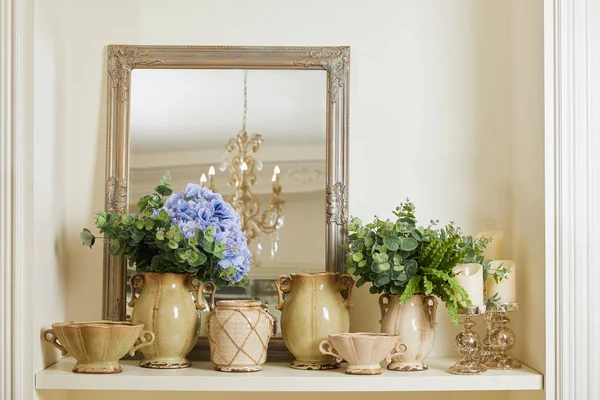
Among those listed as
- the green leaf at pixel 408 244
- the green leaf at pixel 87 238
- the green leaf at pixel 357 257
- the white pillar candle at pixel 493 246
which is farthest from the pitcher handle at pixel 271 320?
the white pillar candle at pixel 493 246

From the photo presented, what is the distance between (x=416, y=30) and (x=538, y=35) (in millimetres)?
368

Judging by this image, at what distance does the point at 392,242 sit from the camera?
6.02ft

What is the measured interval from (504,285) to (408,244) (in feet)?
0.89

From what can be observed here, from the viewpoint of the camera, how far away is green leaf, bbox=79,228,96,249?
1928mm

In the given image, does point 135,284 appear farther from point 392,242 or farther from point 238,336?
point 392,242

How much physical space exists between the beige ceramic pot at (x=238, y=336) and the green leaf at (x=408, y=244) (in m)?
0.36

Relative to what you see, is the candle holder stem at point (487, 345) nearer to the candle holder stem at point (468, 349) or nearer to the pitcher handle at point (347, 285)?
the candle holder stem at point (468, 349)

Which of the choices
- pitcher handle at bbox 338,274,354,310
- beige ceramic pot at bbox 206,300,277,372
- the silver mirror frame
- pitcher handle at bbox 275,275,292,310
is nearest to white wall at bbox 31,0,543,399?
the silver mirror frame

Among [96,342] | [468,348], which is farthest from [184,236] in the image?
[468,348]

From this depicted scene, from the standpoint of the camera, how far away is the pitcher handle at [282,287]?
1.90 metres

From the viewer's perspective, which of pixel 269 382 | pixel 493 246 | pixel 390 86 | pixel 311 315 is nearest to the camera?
pixel 269 382

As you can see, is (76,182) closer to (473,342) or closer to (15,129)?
(15,129)

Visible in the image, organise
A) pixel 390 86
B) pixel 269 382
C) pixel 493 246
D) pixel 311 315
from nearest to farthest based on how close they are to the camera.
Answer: pixel 269 382
pixel 311 315
pixel 493 246
pixel 390 86
